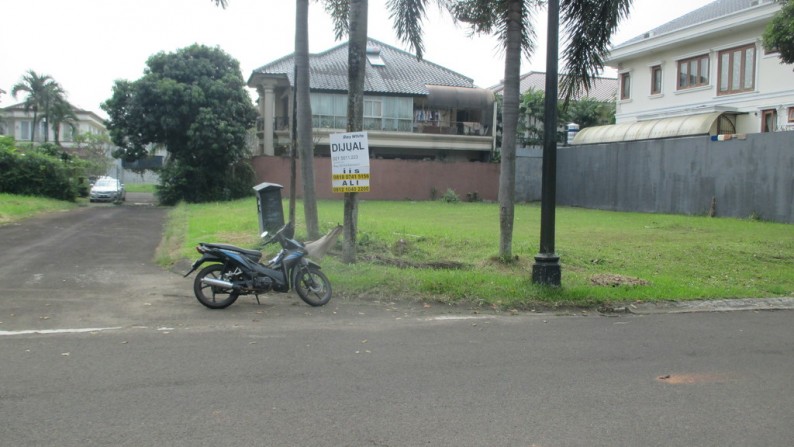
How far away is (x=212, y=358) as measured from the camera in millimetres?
5828

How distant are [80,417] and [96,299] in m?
4.66

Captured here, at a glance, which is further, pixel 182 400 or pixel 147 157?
pixel 147 157

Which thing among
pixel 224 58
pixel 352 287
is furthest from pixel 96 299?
pixel 224 58

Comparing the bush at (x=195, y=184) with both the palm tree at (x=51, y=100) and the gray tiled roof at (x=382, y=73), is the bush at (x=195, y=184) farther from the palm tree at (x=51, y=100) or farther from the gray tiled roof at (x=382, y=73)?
the palm tree at (x=51, y=100)

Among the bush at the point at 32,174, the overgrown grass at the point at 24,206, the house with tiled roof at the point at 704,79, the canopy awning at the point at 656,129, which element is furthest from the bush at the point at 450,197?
the bush at the point at 32,174

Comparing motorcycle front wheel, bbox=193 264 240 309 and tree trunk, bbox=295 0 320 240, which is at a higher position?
tree trunk, bbox=295 0 320 240

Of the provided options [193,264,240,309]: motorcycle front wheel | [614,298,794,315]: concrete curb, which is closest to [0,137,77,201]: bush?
[193,264,240,309]: motorcycle front wheel

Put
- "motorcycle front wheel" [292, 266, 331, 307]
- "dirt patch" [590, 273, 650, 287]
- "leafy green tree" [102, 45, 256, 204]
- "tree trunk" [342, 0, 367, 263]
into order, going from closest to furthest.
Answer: "motorcycle front wheel" [292, 266, 331, 307]
"dirt patch" [590, 273, 650, 287]
"tree trunk" [342, 0, 367, 263]
"leafy green tree" [102, 45, 256, 204]

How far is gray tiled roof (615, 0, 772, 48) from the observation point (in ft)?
93.6

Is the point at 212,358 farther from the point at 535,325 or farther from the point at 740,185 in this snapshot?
the point at 740,185

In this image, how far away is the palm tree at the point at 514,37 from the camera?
34.8 ft

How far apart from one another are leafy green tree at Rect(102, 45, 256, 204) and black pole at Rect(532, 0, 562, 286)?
23.7 m

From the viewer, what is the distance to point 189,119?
102ft

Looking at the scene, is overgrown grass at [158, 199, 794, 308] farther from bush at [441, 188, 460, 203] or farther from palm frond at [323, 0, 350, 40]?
bush at [441, 188, 460, 203]
